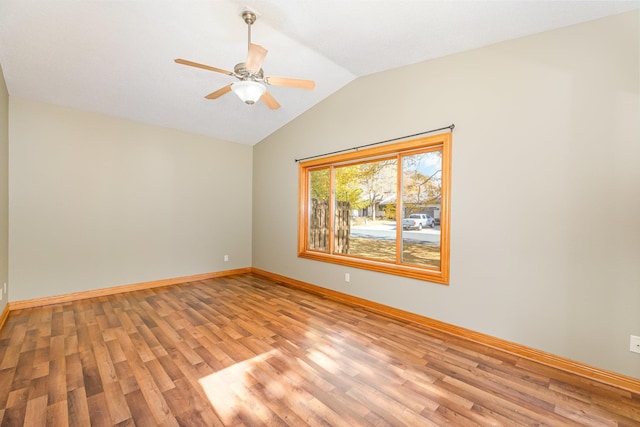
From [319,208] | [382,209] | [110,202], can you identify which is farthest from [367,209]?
[110,202]

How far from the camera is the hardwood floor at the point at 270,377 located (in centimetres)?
171

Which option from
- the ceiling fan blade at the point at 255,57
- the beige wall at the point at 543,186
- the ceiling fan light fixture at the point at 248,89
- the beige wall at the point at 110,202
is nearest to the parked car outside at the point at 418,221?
the beige wall at the point at 543,186

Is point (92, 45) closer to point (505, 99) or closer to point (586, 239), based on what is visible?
point (505, 99)

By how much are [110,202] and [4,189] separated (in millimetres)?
1066

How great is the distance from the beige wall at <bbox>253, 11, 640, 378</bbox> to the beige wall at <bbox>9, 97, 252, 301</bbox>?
3.49m

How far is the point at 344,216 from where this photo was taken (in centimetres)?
431

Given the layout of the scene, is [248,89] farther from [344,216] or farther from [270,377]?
[344,216]

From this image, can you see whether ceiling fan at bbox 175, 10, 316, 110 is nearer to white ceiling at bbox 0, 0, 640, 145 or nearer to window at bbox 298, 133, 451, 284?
white ceiling at bbox 0, 0, 640, 145

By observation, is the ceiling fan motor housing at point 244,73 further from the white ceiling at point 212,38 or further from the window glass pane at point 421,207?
the window glass pane at point 421,207

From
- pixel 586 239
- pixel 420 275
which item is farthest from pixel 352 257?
pixel 586 239

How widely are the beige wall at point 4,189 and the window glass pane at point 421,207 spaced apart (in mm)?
4627

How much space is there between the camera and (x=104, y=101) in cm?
372

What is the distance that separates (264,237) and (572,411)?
4.61m

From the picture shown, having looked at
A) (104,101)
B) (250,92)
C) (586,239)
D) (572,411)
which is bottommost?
(572,411)
